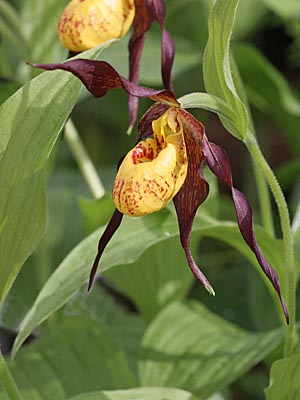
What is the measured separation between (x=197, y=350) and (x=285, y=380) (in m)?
0.32

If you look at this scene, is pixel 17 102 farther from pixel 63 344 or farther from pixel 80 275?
Result: pixel 63 344

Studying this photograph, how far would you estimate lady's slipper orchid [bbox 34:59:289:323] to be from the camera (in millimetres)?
815

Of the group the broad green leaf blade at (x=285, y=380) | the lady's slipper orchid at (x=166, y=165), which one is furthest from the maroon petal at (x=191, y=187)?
the broad green leaf blade at (x=285, y=380)

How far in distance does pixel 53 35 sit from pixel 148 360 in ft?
2.26

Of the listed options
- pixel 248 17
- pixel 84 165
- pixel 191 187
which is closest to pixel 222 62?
pixel 191 187

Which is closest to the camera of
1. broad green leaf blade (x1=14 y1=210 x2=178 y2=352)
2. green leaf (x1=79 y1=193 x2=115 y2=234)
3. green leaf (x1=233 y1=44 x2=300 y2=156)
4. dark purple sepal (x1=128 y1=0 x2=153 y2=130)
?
broad green leaf blade (x1=14 y1=210 x2=178 y2=352)

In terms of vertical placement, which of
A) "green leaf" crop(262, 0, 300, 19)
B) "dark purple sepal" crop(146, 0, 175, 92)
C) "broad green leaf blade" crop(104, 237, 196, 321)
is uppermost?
"dark purple sepal" crop(146, 0, 175, 92)

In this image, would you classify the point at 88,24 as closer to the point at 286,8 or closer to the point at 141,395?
the point at 141,395

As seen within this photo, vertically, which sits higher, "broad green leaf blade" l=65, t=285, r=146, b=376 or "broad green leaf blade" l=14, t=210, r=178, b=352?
"broad green leaf blade" l=14, t=210, r=178, b=352

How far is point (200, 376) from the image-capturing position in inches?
46.8

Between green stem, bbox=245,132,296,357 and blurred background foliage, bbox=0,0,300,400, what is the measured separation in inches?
14.0

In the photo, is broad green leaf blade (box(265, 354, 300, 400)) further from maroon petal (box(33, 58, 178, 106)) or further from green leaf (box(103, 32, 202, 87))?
green leaf (box(103, 32, 202, 87))

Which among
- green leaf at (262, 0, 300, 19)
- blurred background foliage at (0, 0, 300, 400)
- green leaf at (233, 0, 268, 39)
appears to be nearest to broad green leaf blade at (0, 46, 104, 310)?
blurred background foliage at (0, 0, 300, 400)

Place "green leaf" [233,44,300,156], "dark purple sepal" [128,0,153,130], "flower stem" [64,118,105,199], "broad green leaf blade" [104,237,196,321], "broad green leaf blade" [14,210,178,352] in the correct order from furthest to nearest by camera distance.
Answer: "green leaf" [233,44,300,156] < "flower stem" [64,118,105,199] < "broad green leaf blade" [104,237,196,321] < "dark purple sepal" [128,0,153,130] < "broad green leaf blade" [14,210,178,352]
